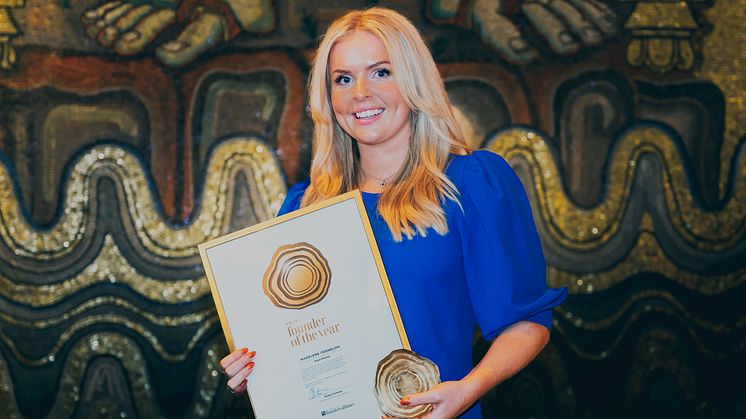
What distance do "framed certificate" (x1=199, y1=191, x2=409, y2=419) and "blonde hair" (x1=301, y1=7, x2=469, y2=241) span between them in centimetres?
9

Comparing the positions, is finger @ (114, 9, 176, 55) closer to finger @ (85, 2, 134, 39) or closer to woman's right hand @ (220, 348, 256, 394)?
finger @ (85, 2, 134, 39)

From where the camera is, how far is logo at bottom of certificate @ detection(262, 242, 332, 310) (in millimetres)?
1750

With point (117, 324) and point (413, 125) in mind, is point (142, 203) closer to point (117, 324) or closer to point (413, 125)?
point (117, 324)

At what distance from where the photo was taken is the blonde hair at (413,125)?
5.83ft

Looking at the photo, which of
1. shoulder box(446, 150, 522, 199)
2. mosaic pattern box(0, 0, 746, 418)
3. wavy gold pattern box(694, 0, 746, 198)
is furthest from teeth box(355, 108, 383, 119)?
wavy gold pattern box(694, 0, 746, 198)

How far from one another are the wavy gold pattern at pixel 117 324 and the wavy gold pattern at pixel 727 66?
2337 millimetres

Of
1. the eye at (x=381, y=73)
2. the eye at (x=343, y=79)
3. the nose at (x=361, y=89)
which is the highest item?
the eye at (x=343, y=79)

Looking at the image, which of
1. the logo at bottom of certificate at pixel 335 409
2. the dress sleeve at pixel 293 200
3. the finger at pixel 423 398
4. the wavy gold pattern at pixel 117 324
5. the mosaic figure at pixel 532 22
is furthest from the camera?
the mosaic figure at pixel 532 22

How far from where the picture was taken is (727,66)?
3947 mm

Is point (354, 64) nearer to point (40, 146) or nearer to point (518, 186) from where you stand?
point (518, 186)

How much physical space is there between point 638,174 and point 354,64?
7.69 feet

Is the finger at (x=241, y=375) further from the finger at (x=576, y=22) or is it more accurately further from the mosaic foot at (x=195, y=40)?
the finger at (x=576, y=22)

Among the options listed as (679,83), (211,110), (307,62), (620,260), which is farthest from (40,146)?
(679,83)

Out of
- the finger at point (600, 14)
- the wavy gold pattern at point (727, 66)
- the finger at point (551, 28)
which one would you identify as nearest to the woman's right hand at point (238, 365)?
the finger at point (551, 28)
